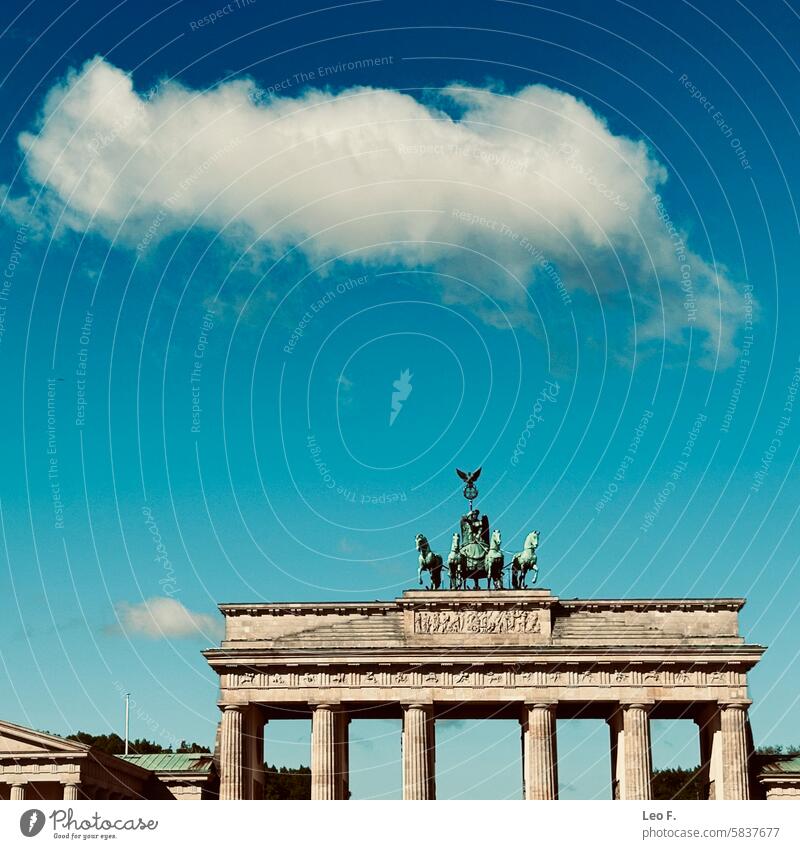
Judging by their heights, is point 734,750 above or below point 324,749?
below

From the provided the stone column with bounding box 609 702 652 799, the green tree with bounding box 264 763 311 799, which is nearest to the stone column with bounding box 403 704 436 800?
the stone column with bounding box 609 702 652 799

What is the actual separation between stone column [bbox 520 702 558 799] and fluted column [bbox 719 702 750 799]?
34.8ft

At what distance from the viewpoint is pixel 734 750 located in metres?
100

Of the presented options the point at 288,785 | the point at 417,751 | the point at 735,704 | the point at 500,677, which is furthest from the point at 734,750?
the point at 288,785

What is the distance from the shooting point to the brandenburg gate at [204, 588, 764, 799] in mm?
101250

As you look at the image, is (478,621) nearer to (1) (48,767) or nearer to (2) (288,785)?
(1) (48,767)

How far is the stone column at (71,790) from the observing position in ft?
295

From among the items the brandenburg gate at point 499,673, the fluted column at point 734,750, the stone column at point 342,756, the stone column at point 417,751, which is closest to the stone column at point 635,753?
the brandenburg gate at point 499,673

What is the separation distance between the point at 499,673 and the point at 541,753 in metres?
5.65

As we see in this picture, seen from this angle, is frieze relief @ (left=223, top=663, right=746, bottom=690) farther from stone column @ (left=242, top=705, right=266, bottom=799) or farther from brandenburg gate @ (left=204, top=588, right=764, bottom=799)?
stone column @ (left=242, top=705, right=266, bottom=799)

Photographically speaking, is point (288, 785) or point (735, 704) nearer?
point (735, 704)

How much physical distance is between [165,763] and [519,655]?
2635cm

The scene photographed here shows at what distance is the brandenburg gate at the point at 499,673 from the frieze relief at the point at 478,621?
0.21 feet
